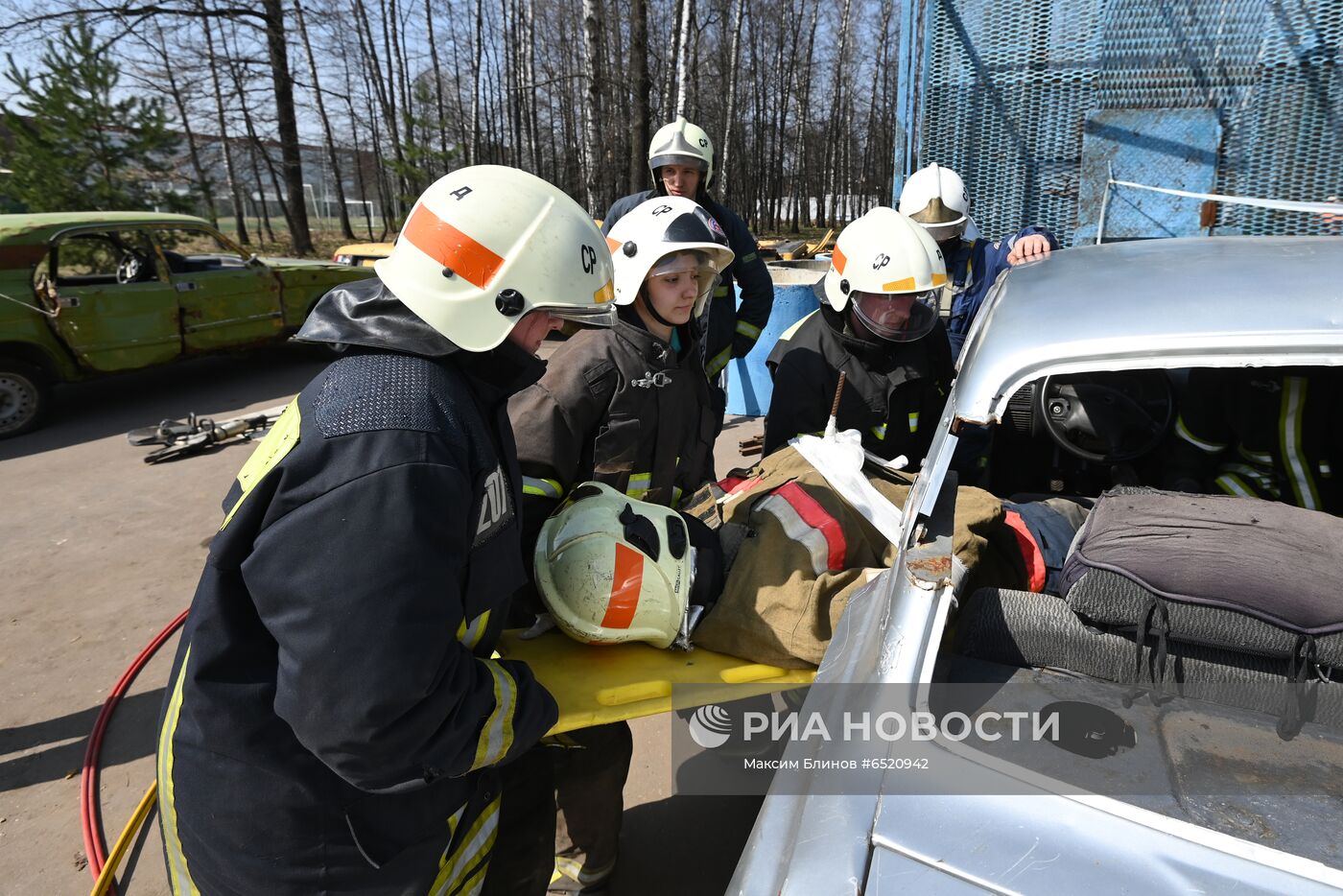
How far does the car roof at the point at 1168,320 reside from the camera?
1.46 m

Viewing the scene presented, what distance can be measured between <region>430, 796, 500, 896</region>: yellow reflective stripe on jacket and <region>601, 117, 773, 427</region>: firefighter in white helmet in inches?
111

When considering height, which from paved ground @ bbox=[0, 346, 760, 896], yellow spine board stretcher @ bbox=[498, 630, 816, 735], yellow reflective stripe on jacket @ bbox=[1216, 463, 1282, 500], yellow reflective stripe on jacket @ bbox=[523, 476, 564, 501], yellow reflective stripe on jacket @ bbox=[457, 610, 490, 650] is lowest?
paved ground @ bbox=[0, 346, 760, 896]

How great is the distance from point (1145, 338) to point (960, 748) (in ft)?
2.83

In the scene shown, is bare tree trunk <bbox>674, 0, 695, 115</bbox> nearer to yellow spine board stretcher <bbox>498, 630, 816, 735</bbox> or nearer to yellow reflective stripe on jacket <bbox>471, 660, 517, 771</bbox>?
yellow spine board stretcher <bbox>498, 630, 816, 735</bbox>

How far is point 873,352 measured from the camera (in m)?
2.98

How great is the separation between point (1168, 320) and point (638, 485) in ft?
Result: 4.61

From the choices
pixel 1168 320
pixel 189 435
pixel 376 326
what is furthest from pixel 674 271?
pixel 189 435

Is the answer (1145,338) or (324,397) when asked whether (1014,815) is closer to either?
(1145,338)

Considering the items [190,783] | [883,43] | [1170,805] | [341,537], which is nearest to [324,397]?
[341,537]

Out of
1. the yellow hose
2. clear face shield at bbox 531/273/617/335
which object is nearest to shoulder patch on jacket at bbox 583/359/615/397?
clear face shield at bbox 531/273/617/335

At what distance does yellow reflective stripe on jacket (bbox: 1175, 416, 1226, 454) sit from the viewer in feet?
7.71

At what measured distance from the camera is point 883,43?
3105cm

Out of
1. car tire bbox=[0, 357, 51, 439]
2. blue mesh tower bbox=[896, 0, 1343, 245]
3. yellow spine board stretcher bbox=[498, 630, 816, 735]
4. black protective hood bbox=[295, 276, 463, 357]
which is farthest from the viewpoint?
blue mesh tower bbox=[896, 0, 1343, 245]

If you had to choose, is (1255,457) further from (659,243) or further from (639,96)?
(639,96)
